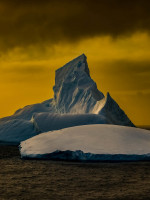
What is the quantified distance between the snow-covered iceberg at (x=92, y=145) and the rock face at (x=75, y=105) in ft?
34.3

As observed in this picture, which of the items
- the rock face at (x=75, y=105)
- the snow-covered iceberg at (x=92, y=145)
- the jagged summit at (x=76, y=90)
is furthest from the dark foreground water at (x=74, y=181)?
the jagged summit at (x=76, y=90)

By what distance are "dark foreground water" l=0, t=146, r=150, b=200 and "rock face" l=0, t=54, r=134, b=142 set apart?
45.8ft

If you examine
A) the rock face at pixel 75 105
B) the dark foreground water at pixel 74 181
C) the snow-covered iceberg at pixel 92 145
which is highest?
the rock face at pixel 75 105

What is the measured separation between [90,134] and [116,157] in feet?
8.44

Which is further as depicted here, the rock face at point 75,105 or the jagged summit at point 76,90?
the jagged summit at point 76,90

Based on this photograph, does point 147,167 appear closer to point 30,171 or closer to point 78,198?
point 30,171

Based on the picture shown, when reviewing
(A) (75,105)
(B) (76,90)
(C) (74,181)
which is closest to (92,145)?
(C) (74,181)

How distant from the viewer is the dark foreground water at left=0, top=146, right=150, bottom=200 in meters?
8.65

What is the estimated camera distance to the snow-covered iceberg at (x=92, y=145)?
1516 centimetres

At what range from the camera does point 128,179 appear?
36.1ft

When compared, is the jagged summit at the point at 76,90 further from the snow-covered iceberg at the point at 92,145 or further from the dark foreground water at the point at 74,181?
the dark foreground water at the point at 74,181

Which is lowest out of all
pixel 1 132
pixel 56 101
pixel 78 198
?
pixel 78 198

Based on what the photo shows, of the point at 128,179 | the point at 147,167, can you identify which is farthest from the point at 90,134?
the point at 128,179

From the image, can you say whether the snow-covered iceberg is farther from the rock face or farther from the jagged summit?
the jagged summit
